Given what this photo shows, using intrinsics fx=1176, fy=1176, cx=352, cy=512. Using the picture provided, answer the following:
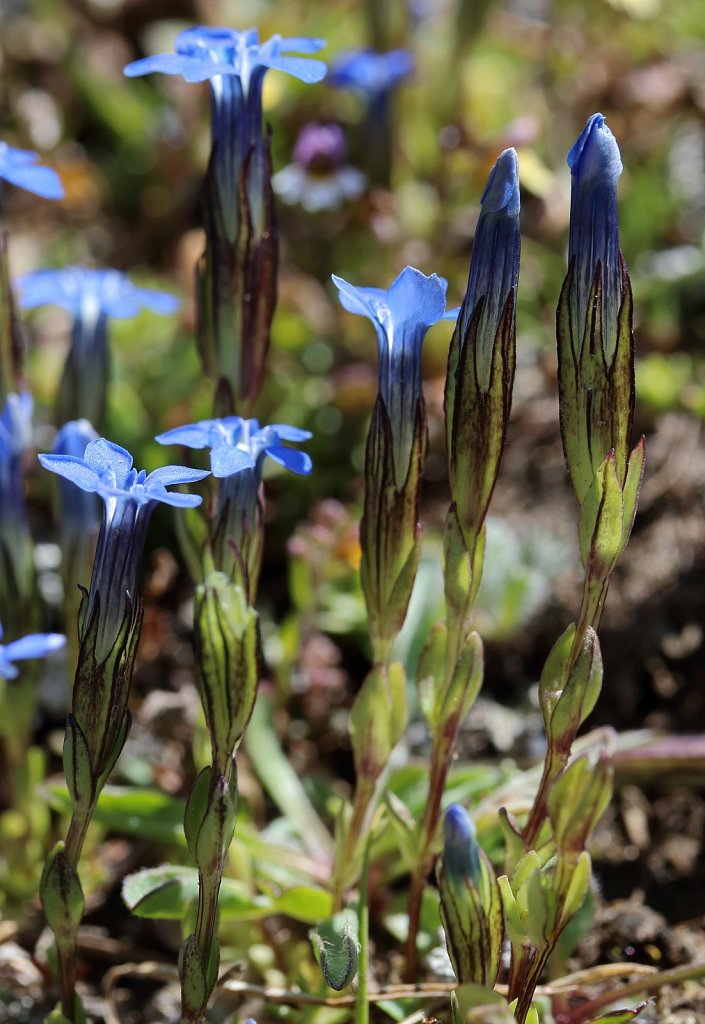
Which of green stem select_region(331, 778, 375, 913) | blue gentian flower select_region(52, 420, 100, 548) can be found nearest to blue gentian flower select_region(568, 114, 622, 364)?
green stem select_region(331, 778, 375, 913)

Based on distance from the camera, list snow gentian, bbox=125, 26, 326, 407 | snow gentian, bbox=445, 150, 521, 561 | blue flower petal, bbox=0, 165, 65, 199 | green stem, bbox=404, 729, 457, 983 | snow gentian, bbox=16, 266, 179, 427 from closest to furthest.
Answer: snow gentian, bbox=445, 150, 521, 561 < green stem, bbox=404, 729, 457, 983 < snow gentian, bbox=125, 26, 326, 407 < blue flower petal, bbox=0, 165, 65, 199 < snow gentian, bbox=16, 266, 179, 427

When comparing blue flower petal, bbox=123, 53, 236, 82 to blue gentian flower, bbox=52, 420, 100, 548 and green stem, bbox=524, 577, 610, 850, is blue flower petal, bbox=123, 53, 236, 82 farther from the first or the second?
green stem, bbox=524, 577, 610, 850

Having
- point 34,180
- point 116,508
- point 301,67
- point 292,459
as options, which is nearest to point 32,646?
point 116,508

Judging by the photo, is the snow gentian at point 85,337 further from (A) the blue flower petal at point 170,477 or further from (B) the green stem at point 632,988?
(B) the green stem at point 632,988

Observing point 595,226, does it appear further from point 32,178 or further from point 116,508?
point 32,178

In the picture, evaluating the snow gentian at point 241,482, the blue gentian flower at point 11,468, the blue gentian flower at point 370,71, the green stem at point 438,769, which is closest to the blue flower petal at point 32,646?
the snow gentian at point 241,482

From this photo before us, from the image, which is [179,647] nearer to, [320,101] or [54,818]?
[54,818]
